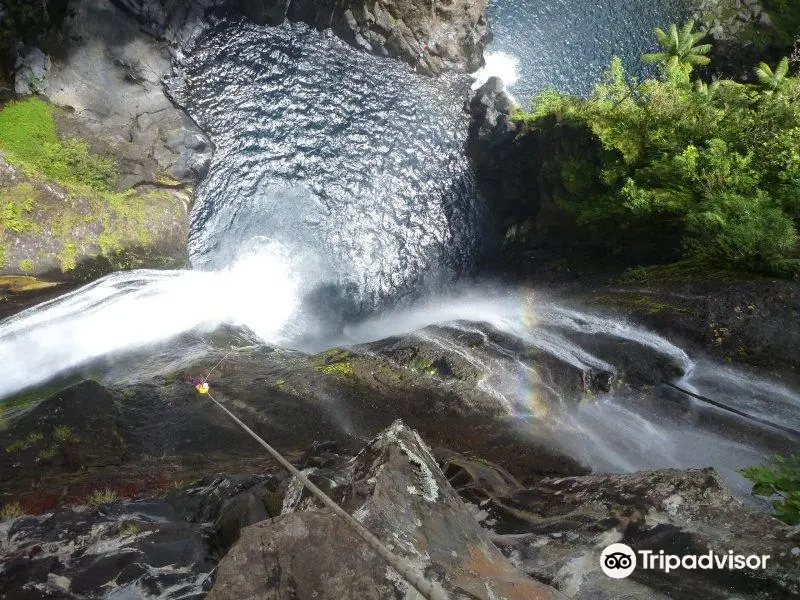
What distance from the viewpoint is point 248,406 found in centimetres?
1070

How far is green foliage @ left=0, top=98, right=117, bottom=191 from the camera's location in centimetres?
1584

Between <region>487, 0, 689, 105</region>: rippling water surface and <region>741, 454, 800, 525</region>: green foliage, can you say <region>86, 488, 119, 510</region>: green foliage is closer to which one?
<region>741, 454, 800, 525</region>: green foliage

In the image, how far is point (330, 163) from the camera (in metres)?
21.0

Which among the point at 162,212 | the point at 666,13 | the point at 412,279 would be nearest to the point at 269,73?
the point at 162,212

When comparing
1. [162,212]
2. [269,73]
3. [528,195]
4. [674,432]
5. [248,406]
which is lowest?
[674,432]

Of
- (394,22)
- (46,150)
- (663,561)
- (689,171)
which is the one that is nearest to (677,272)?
(689,171)

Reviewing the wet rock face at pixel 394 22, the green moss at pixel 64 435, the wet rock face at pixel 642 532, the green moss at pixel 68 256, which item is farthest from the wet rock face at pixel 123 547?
the wet rock face at pixel 394 22

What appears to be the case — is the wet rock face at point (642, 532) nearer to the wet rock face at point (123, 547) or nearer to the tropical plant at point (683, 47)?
the wet rock face at point (123, 547)

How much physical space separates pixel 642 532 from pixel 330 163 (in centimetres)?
1908

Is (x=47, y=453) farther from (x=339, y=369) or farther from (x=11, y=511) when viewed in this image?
(x=339, y=369)

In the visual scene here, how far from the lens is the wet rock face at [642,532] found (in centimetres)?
415

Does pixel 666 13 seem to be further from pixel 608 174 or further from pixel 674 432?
pixel 674 432

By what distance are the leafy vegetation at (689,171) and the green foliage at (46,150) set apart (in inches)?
686

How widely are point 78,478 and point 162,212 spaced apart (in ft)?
42.1
